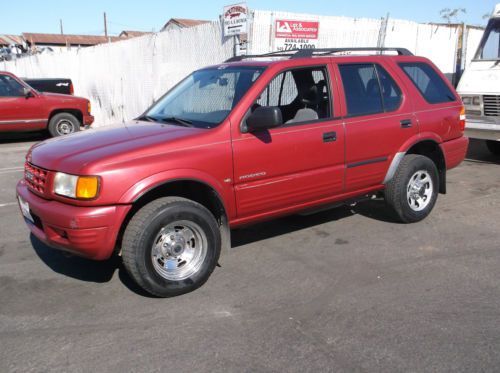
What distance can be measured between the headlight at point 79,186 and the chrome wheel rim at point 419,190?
3295 mm

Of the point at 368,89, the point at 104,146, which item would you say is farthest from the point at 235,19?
the point at 104,146

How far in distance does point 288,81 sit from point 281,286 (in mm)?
2082

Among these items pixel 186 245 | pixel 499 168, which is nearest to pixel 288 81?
pixel 186 245

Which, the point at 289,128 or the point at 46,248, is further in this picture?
the point at 46,248

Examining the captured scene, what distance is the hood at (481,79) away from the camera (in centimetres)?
823

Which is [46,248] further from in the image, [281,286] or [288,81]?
[288,81]

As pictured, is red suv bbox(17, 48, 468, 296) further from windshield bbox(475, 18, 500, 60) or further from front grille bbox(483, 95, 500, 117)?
windshield bbox(475, 18, 500, 60)

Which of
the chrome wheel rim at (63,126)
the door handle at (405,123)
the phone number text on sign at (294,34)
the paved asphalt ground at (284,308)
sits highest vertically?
the phone number text on sign at (294,34)

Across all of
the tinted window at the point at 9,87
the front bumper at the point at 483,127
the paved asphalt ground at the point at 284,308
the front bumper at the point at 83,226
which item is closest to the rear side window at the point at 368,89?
the paved asphalt ground at the point at 284,308

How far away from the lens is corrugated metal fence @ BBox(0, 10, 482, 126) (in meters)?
10.3

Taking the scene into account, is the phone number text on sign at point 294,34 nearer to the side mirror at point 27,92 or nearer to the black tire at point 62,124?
the black tire at point 62,124

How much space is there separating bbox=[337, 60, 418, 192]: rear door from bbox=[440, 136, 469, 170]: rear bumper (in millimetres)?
600

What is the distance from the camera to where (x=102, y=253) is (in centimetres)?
351

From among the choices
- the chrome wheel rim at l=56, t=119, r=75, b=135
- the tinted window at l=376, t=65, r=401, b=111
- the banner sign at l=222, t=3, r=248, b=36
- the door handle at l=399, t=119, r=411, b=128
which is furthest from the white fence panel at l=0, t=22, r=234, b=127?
the door handle at l=399, t=119, r=411, b=128
